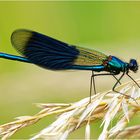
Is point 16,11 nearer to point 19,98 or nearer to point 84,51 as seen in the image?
point 19,98

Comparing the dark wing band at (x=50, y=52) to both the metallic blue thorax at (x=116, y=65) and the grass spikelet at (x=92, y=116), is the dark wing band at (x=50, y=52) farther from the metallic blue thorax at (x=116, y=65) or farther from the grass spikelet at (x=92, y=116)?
the grass spikelet at (x=92, y=116)

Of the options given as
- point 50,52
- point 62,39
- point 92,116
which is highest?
point 62,39

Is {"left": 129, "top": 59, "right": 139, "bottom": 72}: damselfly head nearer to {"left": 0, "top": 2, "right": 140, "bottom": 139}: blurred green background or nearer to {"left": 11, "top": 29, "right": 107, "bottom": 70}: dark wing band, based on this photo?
{"left": 11, "top": 29, "right": 107, "bottom": 70}: dark wing band

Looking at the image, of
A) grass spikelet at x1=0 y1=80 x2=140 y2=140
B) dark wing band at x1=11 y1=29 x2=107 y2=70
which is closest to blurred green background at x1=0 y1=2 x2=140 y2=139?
dark wing band at x1=11 y1=29 x2=107 y2=70

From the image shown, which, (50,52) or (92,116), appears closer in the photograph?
(92,116)

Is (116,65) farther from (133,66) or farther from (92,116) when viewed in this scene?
(92,116)

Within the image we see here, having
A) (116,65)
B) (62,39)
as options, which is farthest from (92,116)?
(62,39)

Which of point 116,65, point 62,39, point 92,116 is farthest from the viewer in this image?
point 62,39
